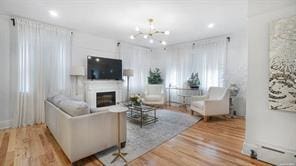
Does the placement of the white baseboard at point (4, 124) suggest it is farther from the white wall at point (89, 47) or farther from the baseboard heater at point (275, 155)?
the baseboard heater at point (275, 155)

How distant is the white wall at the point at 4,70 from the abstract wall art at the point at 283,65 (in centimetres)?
514

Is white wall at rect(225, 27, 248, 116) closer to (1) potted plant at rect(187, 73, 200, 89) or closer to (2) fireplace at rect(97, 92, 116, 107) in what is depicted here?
(1) potted plant at rect(187, 73, 200, 89)

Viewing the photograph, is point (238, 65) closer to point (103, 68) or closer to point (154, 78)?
point (154, 78)

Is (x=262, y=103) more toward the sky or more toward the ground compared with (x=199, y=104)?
more toward the sky

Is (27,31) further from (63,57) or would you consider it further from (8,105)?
(8,105)

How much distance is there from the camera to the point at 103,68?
16.3ft

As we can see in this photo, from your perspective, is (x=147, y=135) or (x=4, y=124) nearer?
(x=147, y=135)

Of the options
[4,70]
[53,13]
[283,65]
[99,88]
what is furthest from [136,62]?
[283,65]

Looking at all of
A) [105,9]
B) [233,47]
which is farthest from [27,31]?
[233,47]

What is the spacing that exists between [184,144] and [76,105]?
6.25ft

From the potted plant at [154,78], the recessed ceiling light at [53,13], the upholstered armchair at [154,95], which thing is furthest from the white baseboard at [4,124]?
the potted plant at [154,78]

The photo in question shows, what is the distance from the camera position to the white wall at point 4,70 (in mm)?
3205

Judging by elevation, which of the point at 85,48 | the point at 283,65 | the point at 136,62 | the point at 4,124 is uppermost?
the point at 85,48

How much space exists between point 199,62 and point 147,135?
3.64 meters
